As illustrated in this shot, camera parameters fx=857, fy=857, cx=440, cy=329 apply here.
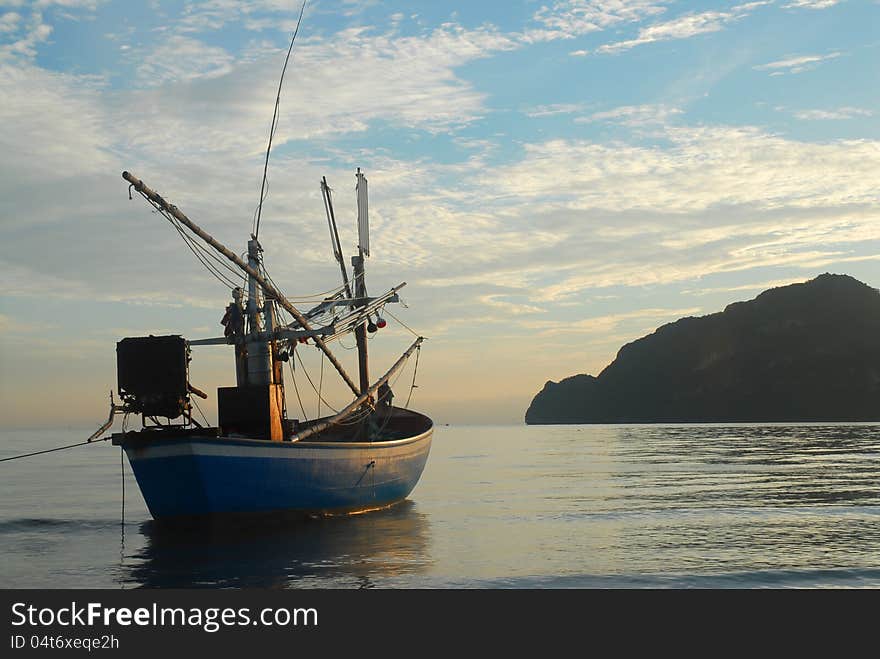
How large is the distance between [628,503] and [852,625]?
24.8 m

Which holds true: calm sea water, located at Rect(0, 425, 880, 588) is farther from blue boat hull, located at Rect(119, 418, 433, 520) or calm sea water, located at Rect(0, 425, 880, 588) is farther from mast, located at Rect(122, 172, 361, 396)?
mast, located at Rect(122, 172, 361, 396)

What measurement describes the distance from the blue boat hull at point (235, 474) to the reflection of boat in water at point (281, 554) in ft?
2.06

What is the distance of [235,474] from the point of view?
92.9ft

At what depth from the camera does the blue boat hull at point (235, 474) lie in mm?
27641

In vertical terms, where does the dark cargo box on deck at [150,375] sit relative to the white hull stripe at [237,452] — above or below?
above

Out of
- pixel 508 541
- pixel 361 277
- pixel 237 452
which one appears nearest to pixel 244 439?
pixel 237 452

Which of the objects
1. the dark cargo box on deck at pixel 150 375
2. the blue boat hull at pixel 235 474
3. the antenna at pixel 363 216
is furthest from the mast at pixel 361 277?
the dark cargo box on deck at pixel 150 375

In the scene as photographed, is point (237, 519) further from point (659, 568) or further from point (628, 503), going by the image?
point (628, 503)

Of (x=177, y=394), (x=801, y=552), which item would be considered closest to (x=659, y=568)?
(x=801, y=552)

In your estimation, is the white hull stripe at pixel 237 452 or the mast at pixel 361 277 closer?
the white hull stripe at pixel 237 452

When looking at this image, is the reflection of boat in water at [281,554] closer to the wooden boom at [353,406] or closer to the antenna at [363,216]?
the wooden boom at [353,406]

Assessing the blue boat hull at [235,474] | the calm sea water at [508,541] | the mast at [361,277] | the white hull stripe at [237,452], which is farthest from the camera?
the mast at [361,277]

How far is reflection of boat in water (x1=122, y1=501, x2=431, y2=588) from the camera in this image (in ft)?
70.5

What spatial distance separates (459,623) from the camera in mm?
15969
